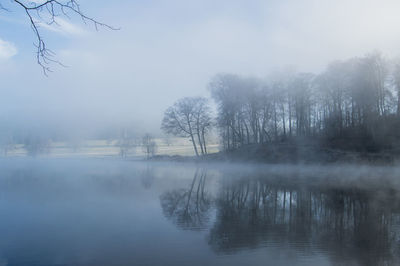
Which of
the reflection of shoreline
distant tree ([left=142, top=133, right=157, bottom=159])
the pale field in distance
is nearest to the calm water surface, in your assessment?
the reflection of shoreline

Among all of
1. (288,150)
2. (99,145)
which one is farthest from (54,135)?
(288,150)

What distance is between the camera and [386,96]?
34875 mm

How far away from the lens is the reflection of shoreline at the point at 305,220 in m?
7.88

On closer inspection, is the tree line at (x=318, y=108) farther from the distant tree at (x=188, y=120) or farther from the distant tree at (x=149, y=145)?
the distant tree at (x=149, y=145)

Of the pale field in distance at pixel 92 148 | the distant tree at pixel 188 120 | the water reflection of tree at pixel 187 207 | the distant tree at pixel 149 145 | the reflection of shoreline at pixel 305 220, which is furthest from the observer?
the pale field in distance at pixel 92 148

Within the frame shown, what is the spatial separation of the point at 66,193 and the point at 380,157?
1136 inches

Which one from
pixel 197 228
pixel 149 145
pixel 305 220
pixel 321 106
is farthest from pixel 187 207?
pixel 149 145

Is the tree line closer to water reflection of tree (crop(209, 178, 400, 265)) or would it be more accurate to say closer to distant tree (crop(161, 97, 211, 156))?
distant tree (crop(161, 97, 211, 156))

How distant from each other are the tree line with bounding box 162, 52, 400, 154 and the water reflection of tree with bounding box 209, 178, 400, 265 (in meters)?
19.2

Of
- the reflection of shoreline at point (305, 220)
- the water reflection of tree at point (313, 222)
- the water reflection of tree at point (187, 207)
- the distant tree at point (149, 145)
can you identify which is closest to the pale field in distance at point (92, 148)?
the distant tree at point (149, 145)

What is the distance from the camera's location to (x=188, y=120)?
50.0 metres

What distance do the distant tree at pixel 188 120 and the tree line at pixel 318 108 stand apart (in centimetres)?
18

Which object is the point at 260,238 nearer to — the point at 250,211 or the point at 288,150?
the point at 250,211

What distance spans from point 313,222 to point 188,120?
40436mm
